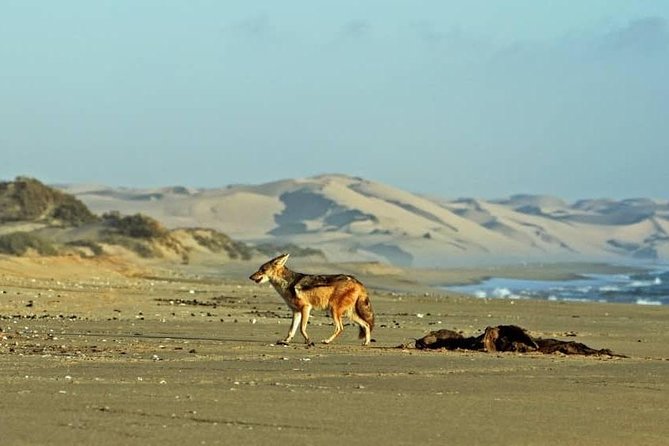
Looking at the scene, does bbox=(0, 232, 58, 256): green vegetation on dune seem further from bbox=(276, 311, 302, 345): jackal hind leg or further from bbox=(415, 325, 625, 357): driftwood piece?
→ bbox=(415, 325, 625, 357): driftwood piece

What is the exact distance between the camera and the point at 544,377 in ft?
44.2

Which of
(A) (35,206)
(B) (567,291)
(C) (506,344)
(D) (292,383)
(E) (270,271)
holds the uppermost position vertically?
(A) (35,206)

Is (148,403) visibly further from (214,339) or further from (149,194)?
(149,194)

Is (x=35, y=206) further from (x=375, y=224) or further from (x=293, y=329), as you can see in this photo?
(x=375, y=224)

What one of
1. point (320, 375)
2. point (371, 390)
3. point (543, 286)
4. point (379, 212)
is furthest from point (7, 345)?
point (379, 212)

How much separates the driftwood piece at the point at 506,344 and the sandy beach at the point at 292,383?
43 centimetres

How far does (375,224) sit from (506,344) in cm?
8408

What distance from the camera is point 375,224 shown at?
10081 centimetres

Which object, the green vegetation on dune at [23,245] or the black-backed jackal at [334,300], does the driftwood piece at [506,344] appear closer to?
the black-backed jackal at [334,300]

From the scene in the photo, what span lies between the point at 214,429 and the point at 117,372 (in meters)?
3.88

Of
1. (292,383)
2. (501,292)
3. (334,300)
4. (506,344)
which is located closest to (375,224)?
(501,292)

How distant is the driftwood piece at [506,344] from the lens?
16.7m

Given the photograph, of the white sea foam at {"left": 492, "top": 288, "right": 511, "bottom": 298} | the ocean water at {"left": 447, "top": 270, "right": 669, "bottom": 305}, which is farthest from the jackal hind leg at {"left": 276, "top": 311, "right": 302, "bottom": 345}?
the white sea foam at {"left": 492, "top": 288, "right": 511, "bottom": 298}

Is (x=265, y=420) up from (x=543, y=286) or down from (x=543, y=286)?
down
